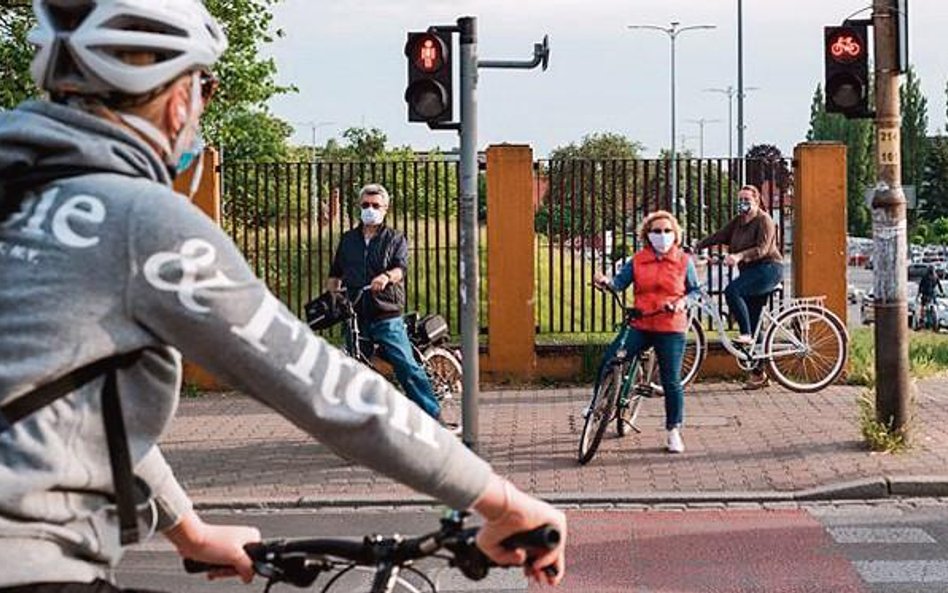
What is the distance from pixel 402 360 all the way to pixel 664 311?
1868mm

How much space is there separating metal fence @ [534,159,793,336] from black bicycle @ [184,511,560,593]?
13.6m

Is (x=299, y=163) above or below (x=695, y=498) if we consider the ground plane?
above

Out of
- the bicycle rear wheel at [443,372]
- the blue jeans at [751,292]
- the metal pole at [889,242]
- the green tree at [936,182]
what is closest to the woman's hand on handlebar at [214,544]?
the metal pole at [889,242]

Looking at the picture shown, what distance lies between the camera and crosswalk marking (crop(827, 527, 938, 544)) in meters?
8.70

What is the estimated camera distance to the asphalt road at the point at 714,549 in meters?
7.69

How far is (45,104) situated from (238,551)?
0.83 meters

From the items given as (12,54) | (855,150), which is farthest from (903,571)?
(855,150)

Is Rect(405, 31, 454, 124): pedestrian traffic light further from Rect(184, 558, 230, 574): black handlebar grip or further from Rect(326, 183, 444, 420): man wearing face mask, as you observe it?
Rect(184, 558, 230, 574): black handlebar grip

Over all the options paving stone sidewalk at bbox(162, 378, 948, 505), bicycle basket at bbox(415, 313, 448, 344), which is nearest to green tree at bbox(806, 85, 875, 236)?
paving stone sidewalk at bbox(162, 378, 948, 505)

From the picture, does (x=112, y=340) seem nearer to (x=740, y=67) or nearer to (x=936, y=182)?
(x=740, y=67)

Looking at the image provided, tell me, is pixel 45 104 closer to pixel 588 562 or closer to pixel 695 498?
pixel 588 562

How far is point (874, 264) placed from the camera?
1149cm

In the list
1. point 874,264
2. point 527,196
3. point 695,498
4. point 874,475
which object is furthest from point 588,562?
point 527,196

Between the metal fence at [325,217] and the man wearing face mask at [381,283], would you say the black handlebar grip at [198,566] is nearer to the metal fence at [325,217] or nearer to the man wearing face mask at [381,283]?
the man wearing face mask at [381,283]
